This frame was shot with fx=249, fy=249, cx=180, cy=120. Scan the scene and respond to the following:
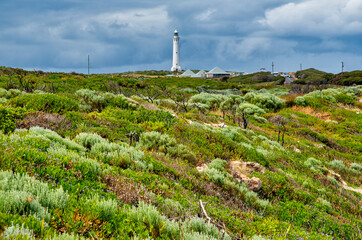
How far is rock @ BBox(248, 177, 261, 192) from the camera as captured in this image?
6.46 m

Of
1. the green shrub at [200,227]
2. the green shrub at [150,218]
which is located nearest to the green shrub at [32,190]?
the green shrub at [150,218]

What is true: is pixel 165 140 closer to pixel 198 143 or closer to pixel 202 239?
Result: pixel 198 143

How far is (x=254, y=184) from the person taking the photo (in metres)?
6.52

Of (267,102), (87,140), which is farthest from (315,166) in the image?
(267,102)

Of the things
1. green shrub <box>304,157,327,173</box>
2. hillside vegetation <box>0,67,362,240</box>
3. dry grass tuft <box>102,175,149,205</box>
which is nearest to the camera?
hillside vegetation <box>0,67,362,240</box>

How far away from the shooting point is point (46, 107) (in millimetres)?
9180

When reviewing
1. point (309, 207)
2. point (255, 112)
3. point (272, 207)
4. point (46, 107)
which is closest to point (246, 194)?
point (272, 207)

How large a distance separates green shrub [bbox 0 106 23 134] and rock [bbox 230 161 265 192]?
623cm

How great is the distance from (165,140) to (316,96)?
24.0 metres

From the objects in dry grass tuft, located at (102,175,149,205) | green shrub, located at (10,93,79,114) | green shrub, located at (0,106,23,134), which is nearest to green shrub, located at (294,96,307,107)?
green shrub, located at (10,93,79,114)

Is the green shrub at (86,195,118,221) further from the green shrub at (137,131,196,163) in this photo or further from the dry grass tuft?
the green shrub at (137,131,196,163)

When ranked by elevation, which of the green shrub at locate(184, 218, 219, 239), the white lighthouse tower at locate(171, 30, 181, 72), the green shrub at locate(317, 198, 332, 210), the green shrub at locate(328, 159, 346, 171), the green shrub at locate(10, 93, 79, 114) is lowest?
the green shrub at locate(328, 159, 346, 171)

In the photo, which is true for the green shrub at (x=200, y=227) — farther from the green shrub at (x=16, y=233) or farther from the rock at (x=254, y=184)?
the rock at (x=254, y=184)

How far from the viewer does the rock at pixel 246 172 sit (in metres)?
6.51
